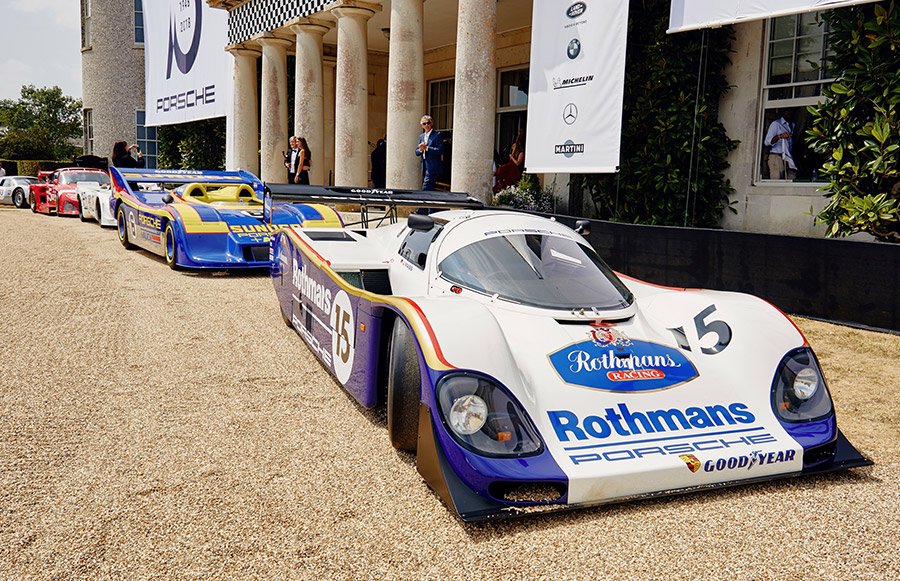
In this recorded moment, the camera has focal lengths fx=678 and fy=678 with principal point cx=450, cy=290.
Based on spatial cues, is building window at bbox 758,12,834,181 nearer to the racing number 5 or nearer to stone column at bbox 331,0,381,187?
the racing number 5

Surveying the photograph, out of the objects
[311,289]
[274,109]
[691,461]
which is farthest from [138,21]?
[691,461]

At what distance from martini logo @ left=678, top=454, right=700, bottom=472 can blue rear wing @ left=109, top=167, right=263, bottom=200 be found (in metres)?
8.40

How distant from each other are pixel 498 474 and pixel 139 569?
47.9 inches

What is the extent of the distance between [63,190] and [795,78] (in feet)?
49.8

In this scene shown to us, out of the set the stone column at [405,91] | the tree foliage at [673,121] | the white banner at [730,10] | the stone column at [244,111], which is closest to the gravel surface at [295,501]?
the white banner at [730,10]

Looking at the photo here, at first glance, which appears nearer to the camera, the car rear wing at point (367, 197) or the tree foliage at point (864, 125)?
the car rear wing at point (367, 197)

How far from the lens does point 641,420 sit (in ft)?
9.17

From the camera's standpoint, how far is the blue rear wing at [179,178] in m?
9.98

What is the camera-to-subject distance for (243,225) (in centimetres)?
827

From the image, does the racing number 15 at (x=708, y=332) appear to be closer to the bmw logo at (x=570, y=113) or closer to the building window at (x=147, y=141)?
the bmw logo at (x=570, y=113)

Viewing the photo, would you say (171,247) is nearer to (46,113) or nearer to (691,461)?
(691,461)

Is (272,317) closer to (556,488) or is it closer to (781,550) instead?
(556,488)

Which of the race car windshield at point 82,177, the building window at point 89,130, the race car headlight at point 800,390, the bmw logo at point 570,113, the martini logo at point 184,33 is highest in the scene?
the martini logo at point 184,33

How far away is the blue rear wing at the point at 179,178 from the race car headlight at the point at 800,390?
823 centimetres
